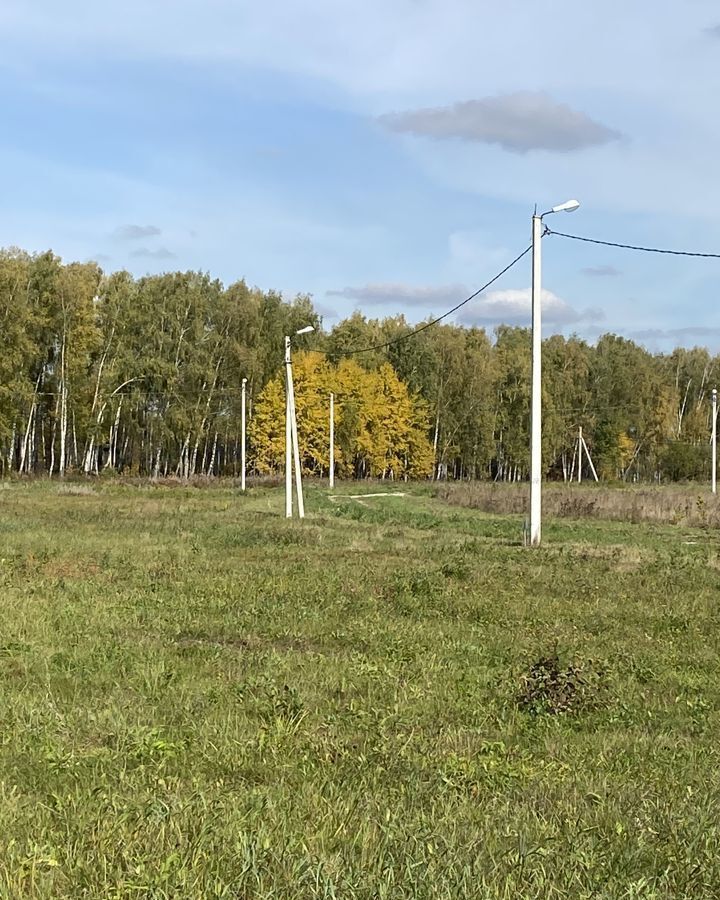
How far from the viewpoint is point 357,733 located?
229 inches

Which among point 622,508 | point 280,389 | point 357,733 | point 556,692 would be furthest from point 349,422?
point 357,733

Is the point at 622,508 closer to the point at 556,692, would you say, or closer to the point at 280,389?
the point at 556,692

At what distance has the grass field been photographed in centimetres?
359

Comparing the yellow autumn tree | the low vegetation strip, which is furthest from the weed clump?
the yellow autumn tree

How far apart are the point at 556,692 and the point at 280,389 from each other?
179 ft

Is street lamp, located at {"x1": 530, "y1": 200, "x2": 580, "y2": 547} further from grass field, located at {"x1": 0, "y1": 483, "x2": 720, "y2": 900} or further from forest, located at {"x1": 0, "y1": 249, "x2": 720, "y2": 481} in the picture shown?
forest, located at {"x1": 0, "y1": 249, "x2": 720, "y2": 481}

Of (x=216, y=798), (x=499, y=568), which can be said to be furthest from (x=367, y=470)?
(x=216, y=798)

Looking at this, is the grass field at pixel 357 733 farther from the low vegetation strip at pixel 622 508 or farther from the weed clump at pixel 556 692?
the low vegetation strip at pixel 622 508

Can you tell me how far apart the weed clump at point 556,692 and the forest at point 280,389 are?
41.0 m

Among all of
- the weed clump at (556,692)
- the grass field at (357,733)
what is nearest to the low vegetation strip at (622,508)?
the grass field at (357,733)

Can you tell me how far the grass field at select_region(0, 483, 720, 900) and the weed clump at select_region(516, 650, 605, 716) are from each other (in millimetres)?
26

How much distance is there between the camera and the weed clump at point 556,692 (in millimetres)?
6562

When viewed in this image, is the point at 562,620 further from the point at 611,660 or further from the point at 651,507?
the point at 651,507

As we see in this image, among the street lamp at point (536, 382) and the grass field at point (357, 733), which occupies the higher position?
the street lamp at point (536, 382)
